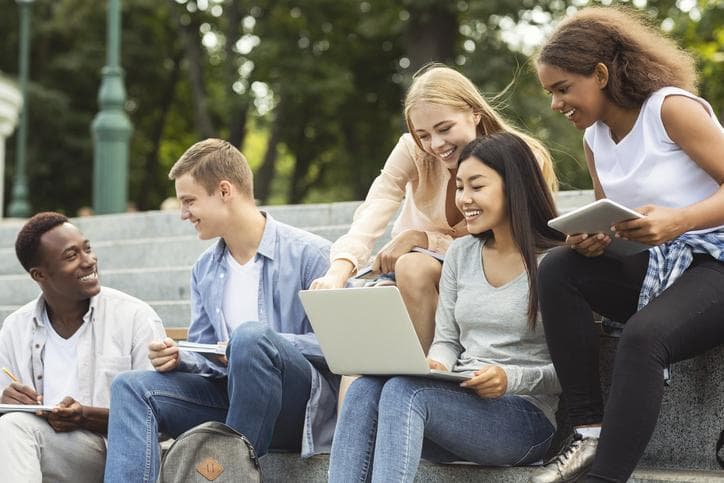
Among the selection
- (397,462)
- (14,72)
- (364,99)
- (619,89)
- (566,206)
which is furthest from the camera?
(14,72)

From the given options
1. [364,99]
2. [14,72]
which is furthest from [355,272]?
[14,72]

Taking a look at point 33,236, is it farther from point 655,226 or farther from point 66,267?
point 655,226

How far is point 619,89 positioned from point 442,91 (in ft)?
2.80

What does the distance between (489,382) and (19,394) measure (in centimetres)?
186

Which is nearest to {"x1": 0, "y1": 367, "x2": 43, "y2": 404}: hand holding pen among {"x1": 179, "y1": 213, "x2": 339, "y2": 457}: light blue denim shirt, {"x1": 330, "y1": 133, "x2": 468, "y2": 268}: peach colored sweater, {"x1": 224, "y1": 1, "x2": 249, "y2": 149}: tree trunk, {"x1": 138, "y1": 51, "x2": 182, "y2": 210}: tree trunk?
{"x1": 179, "y1": 213, "x2": 339, "y2": 457}: light blue denim shirt

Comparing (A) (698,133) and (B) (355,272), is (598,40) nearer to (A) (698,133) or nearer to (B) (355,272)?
(A) (698,133)

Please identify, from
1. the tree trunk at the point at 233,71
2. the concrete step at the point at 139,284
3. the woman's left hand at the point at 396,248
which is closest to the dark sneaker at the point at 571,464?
Answer: the woman's left hand at the point at 396,248

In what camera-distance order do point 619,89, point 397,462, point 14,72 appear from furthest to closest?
point 14,72
point 619,89
point 397,462

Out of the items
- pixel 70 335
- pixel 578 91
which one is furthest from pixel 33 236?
pixel 578 91

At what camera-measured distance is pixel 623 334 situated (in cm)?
342

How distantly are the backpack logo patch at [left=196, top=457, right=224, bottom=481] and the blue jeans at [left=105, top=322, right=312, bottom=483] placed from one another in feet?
0.47

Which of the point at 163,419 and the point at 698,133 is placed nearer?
the point at 698,133

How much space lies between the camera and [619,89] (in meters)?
3.80

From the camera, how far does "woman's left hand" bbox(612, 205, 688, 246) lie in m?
3.45
